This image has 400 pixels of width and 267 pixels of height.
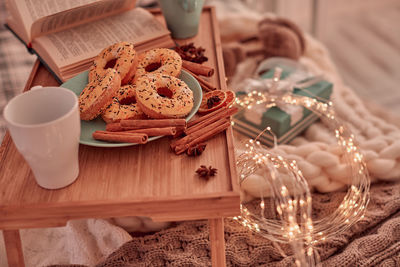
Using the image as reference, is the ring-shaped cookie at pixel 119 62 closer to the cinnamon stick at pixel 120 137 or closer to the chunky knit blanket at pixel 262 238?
the cinnamon stick at pixel 120 137

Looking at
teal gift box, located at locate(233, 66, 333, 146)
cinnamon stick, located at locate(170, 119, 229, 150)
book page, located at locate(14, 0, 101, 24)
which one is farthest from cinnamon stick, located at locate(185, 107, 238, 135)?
book page, located at locate(14, 0, 101, 24)

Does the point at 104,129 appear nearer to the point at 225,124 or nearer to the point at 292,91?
the point at 225,124

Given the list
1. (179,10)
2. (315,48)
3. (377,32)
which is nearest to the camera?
(179,10)

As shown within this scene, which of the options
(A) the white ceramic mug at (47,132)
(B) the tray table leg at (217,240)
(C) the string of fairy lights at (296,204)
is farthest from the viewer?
(C) the string of fairy lights at (296,204)

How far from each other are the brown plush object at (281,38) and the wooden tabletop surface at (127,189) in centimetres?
82

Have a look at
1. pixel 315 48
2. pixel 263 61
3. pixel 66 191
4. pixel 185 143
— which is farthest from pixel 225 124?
pixel 315 48

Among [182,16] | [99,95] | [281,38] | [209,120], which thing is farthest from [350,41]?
[99,95]

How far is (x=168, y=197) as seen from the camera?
0.78 metres

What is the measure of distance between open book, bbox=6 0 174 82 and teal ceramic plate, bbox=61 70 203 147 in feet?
0.27

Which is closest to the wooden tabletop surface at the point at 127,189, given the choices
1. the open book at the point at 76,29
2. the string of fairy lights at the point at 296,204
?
the string of fairy lights at the point at 296,204

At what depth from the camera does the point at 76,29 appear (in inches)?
47.9

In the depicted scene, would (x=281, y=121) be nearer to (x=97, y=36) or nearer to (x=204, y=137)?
(x=204, y=137)

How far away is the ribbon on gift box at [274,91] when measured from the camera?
1.32m

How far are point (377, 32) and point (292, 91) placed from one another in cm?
158
